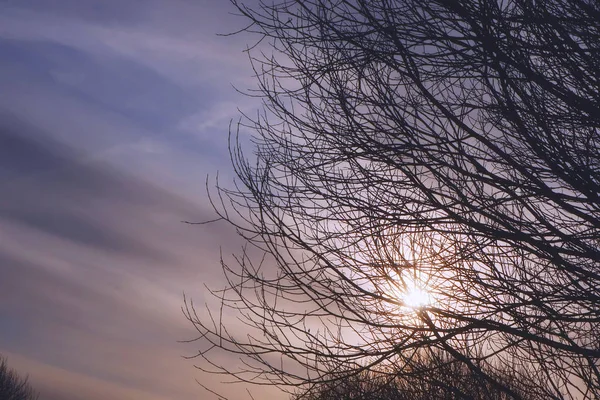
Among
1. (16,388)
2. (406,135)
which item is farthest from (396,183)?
(16,388)

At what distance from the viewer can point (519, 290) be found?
420 centimetres

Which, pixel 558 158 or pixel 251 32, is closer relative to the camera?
pixel 558 158

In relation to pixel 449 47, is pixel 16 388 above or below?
above

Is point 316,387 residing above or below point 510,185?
below

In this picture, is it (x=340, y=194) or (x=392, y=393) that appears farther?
(x=392, y=393)

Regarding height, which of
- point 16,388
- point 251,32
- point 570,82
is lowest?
point 570,82

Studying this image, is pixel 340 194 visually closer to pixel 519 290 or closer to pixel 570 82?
pixel 519 290

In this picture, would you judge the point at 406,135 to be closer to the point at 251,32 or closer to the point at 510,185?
the point at 510,185

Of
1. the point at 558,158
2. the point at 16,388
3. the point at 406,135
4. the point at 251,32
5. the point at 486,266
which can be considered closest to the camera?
the point at 558,158

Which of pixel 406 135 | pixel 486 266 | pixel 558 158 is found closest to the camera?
pixel 558 158

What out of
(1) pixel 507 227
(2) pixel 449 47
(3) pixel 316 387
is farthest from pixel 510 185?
(3) pixel 316 387

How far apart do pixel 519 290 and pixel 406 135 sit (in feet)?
4.07

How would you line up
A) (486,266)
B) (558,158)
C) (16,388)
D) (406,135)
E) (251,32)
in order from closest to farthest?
(558,158), (406,135), (486,266), (251,32), (16,388)

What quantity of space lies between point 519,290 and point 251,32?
112 inches
